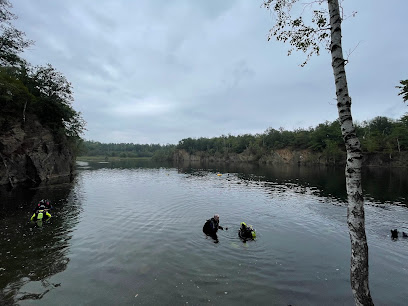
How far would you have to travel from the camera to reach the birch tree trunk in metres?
5.59

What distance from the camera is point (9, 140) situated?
33562 mm

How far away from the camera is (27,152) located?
36656 millimetres

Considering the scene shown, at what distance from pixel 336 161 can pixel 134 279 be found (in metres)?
122

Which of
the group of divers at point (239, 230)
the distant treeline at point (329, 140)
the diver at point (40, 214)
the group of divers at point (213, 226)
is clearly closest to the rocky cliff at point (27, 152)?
the diver at point (40, 214)

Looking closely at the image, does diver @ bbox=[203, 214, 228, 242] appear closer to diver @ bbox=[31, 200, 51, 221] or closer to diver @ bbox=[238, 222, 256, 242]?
diver @ bbox=[238, 222, 256, 242]

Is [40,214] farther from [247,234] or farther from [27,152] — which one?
[27,152]

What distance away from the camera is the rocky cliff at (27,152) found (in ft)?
110

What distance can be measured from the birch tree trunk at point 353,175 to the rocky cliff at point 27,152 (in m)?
42.0

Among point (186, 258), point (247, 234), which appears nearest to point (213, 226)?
point (247, 234)

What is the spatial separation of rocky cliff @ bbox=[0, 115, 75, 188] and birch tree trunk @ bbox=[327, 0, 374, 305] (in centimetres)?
4198

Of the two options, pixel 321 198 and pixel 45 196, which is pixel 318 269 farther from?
pixel 45 196

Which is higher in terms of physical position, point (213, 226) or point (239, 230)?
point (213, 226)

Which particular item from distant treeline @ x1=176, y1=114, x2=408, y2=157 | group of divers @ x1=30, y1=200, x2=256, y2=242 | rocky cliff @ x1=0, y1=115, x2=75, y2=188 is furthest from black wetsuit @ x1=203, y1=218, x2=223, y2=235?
distant treeline @ x1=176, y1=114, x2=408, y2=157

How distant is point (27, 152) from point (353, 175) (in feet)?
150
